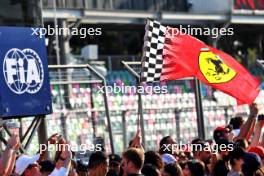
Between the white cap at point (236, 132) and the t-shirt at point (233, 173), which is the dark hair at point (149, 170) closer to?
the t-shirt at point (233, 173)

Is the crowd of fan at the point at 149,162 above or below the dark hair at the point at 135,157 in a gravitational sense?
below

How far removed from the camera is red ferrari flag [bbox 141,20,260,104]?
32.1ft

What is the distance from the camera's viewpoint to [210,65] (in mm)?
9930

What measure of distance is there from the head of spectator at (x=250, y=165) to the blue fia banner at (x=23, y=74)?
119 inches

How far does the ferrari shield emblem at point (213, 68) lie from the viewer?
32.2 feet

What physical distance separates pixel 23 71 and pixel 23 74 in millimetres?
34

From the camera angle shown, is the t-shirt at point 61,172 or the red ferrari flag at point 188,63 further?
the red ferrari flag at point 188,63

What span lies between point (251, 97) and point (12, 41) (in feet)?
9.80

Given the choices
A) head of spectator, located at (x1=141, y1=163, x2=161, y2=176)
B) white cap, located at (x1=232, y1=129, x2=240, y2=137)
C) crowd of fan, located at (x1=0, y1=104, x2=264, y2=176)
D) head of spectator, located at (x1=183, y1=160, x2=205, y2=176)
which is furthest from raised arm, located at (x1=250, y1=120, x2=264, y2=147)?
head of spectator, located at (x1=141, y1=163, x2=161, y2=176)

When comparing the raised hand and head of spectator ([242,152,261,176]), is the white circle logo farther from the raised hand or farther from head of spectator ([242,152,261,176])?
head of spectator ([242,152,261,176])

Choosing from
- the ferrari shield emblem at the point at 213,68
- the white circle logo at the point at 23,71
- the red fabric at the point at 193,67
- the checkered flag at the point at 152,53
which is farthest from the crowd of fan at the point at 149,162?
the checkered flag at the point at 152,53

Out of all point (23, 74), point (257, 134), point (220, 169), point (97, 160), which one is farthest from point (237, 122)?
point (97, 160)

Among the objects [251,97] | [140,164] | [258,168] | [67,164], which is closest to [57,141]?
[67,164]

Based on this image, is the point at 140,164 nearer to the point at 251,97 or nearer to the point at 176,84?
the point at 251,97
